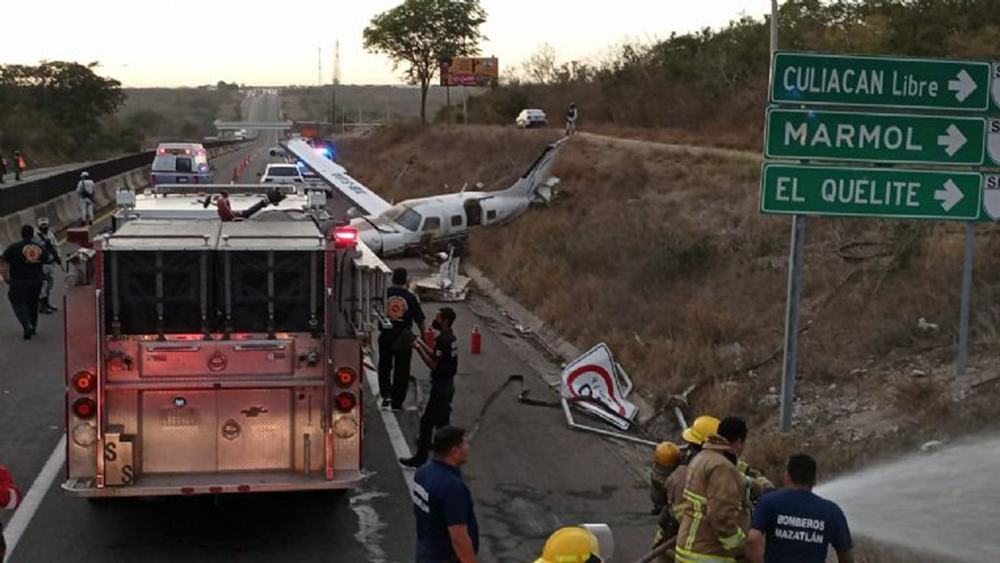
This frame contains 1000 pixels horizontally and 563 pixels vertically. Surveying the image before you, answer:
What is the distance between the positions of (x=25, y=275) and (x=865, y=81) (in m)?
12.8

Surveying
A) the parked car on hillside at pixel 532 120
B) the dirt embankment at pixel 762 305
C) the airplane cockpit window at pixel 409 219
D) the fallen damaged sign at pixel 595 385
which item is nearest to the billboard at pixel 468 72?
the parked car on hillside at pixel 532 120

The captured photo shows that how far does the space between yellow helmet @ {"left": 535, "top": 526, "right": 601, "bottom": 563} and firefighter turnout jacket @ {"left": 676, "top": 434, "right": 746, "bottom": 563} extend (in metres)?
1.59

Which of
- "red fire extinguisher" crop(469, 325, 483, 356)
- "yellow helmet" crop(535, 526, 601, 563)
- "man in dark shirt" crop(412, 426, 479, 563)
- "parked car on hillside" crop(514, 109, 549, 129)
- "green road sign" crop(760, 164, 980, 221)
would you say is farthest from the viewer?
"parked car on hillside" crop(514, 109, 549, 129)

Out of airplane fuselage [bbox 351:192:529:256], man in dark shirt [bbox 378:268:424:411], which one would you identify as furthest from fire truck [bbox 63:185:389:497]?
airplane fuselage [bbox 351:192:529:256]

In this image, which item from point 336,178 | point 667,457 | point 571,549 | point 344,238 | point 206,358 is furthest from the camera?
point 336,178

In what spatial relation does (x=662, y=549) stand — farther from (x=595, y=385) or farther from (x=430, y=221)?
(x=430, y=221)

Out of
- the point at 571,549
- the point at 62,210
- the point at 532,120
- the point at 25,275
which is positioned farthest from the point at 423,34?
the point at 571,549

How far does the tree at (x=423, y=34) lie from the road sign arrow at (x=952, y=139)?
75699mm

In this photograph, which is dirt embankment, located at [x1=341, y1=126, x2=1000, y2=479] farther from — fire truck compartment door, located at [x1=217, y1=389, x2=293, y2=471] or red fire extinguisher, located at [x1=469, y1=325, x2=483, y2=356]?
fire truck compartment door, located at [x1=217, y1=389, x2=293, y2=471]

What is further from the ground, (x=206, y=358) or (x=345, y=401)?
(x=206, y=358)

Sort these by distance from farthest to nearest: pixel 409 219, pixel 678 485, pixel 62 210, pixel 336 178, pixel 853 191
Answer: pixel 62 210, pixel 409 219, pixel 336 178, pixel 853 191, pixel 678 485

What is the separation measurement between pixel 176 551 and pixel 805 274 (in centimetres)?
1041

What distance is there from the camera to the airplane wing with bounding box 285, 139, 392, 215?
26031mm

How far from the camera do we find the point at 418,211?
27.4 m
